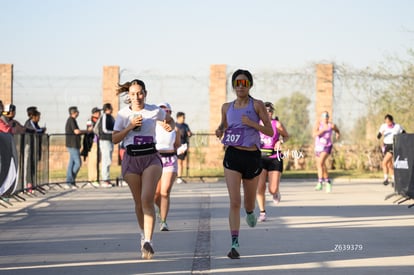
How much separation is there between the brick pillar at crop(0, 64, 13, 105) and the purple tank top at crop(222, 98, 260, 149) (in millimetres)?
23172

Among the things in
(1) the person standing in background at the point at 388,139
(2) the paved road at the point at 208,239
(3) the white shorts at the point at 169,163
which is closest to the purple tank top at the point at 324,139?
(2) the paved road at the point at 208,239

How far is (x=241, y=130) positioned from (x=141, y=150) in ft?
3.82

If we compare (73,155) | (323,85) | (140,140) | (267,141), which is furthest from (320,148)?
(140,140)

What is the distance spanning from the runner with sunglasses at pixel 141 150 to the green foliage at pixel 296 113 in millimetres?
22752

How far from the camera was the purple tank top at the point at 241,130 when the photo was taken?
1170 cm

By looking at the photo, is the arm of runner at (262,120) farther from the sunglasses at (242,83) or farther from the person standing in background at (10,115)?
the person standing in background at (10,115)

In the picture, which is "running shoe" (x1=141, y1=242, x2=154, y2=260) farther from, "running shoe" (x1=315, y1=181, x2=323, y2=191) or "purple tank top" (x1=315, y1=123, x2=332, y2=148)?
"running shoe" (x1=315, y1=181, x2=323, y2=191)

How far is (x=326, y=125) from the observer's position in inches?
927

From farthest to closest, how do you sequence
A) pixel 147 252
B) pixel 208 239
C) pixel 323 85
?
pixel 323 85
pixel 208 239
pixel 147 252

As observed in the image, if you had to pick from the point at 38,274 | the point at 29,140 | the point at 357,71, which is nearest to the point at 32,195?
the point at 29,140

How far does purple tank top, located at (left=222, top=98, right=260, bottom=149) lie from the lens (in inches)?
460

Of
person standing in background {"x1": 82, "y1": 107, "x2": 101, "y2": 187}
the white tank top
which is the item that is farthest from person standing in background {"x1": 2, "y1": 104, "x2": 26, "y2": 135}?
the white tank top

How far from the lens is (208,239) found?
1319cm

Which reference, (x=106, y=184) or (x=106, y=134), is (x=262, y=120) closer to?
(x=106, y=134)
